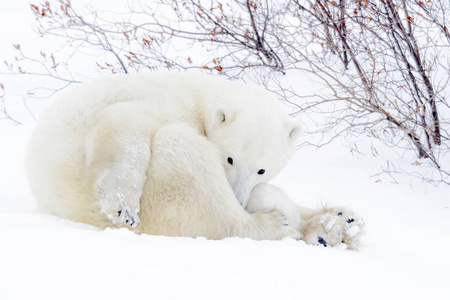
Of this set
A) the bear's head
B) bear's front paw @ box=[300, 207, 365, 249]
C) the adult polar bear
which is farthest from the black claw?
the bear's head

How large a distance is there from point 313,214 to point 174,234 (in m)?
0.93

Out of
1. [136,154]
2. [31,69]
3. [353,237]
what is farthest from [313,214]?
[31,69]

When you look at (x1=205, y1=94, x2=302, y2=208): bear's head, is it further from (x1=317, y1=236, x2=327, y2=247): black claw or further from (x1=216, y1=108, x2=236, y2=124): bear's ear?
(x1=317, y1=236, x2=327, y2=247): black claw

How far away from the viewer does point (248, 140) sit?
290cm

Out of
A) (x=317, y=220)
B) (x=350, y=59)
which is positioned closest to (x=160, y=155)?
(x=317, y=220)

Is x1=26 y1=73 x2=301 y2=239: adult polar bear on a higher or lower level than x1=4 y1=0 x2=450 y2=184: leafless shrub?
lower

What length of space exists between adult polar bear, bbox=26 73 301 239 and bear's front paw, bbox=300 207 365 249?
10 cm

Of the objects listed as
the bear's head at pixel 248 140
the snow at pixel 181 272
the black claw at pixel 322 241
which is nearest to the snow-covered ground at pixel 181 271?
the snow at pixel 181 272

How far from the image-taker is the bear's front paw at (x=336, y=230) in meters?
2.58

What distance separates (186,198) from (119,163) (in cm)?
37

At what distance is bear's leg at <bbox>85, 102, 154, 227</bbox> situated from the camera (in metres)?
2.40

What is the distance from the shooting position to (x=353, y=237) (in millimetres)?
2582

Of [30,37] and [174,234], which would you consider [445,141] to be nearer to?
[174,234]

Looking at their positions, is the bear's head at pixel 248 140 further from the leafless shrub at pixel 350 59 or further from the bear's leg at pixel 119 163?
the leafless shrub at pixel 350 59
